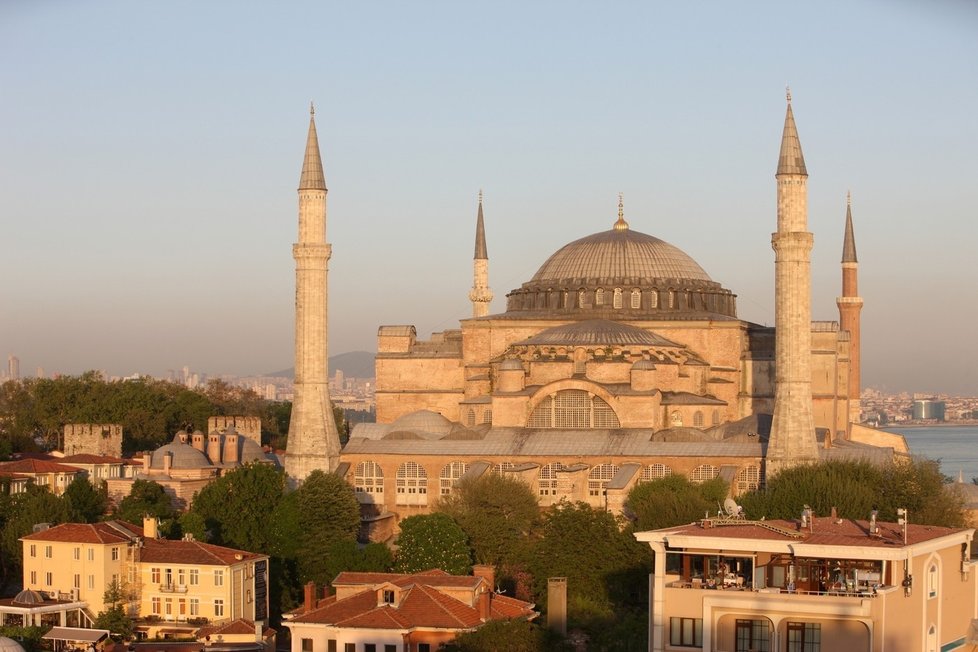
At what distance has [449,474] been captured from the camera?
49.1m

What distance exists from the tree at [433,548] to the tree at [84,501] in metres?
7.83

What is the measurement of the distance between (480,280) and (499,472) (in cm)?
1598

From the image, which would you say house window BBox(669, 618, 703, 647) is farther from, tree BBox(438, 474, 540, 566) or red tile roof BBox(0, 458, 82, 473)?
red tile roof BBox(0, 458, 82, 473)

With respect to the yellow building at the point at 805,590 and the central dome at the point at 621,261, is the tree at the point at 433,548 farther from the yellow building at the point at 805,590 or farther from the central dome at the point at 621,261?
the central dome at the point at 621,261

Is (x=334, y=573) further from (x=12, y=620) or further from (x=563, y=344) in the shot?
(x=563, y=344)

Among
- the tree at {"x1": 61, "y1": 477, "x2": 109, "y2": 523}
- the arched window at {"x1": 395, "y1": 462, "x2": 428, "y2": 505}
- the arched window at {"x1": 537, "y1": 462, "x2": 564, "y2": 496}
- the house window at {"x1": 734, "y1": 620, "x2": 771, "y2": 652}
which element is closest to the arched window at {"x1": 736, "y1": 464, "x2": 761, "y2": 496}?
the arched window at {"x1": 537, "y1": 462, "x2": 564, "y2": 496}

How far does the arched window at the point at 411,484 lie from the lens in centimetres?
4916

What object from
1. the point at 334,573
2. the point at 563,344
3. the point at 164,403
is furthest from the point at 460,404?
the point at 164,403

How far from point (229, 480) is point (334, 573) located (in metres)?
4.80

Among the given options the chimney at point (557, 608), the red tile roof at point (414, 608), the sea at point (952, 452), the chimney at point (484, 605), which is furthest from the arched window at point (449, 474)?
the sea at point (952, 452)

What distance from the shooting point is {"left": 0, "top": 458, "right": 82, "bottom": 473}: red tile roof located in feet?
168

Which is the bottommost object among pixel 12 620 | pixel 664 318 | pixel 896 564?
pixel 12 620

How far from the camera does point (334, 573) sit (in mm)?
42188

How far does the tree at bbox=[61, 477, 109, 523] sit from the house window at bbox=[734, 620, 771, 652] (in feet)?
72.5
